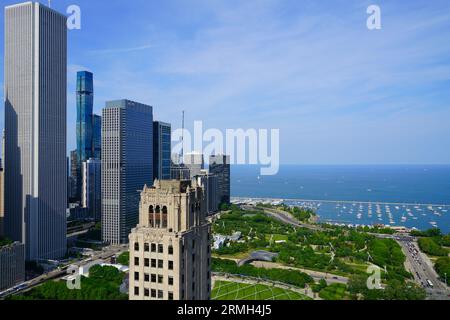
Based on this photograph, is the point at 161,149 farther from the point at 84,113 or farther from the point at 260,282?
the point at 260,282

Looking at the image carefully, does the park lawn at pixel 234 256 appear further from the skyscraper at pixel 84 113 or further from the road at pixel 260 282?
the skyscraper at pixel 84 113

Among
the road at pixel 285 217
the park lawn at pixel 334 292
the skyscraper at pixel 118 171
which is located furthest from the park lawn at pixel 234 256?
the road at pixel 285 217

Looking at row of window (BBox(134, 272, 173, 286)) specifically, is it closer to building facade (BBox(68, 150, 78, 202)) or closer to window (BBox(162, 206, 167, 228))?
window (BBox(162, 206, 167, 228))

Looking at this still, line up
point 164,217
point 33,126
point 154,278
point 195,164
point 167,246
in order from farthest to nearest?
point 195,164
point 33,126
point 164,217
point 154,278
point 167,246

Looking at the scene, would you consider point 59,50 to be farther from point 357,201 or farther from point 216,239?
point 357,201

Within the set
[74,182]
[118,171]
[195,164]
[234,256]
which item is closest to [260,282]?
[234,256]
